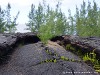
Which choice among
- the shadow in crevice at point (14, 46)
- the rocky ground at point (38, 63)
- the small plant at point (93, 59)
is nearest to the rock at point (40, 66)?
the rocky ground at point (38, 63)

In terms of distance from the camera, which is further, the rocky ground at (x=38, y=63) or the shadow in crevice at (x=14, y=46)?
the shadow in crevice at (x=14, y=46)

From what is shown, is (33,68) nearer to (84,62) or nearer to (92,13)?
(84,62)

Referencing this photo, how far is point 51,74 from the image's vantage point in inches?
166

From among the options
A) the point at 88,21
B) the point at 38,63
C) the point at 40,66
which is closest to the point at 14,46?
the point at 38,63

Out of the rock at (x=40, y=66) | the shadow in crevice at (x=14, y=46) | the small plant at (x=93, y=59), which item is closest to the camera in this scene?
the rock at (x=40, y=66)

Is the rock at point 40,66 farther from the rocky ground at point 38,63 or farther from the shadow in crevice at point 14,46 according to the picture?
the shadow in crevice at point 14,46

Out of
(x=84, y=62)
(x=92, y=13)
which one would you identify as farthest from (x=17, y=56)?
(x=92, y=13)

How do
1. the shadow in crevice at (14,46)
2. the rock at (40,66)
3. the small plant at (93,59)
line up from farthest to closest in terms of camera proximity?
the small plant at (93,59), the shadow in crevice at (14,46), the rock at (40,66)

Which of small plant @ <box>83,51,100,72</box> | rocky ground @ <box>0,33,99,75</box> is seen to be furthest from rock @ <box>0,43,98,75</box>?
small plant @ <box>83,51,100,72</box>

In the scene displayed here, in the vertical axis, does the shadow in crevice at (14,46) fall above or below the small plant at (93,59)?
above

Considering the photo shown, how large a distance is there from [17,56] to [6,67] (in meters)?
0.71

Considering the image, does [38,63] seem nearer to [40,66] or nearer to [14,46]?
[40,66]

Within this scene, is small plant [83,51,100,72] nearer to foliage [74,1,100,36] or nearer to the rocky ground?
the rocky ground

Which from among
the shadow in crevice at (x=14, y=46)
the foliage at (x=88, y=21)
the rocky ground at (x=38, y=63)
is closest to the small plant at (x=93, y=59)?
the rocky ground at (x=38, y=63)
